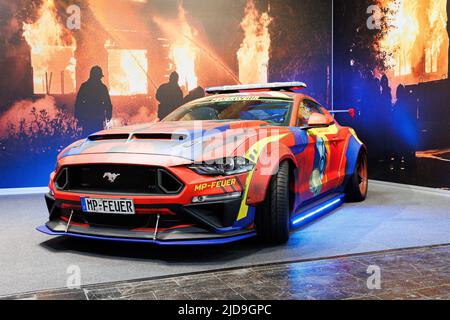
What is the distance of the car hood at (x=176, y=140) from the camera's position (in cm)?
294

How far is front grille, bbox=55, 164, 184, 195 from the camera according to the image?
2.85 meters

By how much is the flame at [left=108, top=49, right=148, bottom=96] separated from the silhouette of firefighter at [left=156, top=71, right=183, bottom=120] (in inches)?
10.1

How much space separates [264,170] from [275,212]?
1.01ft

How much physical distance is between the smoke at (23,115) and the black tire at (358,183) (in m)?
4.12

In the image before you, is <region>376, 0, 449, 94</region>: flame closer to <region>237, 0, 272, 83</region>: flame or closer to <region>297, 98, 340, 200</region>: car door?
<region>237, 0, 272, 83</region>: flame

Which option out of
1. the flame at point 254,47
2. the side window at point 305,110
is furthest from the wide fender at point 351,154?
the flame at point 254,47

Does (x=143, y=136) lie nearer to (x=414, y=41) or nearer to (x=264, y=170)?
(x=264, y=170)

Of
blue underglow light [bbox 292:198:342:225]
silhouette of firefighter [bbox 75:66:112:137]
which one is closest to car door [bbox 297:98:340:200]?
blue underglow light [bbox 292:198:342:225]

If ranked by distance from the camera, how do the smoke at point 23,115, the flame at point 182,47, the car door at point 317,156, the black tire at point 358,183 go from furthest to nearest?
1. the flame at point 182,47
2. the smoke at point 23,115
3. the black tire at point 358,183
4. the car door at point 317,156

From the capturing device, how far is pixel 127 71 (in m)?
6.81

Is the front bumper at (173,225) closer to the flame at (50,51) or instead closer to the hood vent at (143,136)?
the hood vent at (143,136)
